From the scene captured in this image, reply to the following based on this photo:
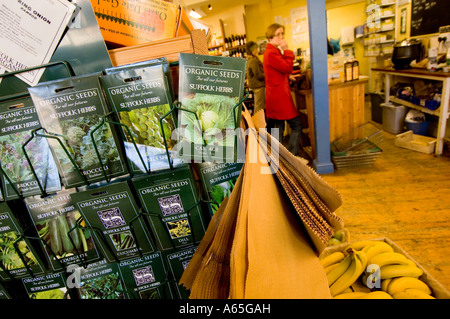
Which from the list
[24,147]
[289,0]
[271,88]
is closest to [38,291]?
[24,147]

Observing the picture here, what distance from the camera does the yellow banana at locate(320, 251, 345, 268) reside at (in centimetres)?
108

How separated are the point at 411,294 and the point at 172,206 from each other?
878 millimetres

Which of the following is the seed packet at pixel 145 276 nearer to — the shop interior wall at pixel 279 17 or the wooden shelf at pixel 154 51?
the wooden shelf at pixel 154 51

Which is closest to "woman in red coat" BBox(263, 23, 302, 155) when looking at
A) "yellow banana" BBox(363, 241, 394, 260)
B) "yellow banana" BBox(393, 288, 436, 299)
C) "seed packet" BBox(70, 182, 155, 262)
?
"yellow banana" BBox(363, 241, 394, 260)

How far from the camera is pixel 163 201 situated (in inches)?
30.3

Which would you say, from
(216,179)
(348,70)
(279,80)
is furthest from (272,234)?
(348,70)

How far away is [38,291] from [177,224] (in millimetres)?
592

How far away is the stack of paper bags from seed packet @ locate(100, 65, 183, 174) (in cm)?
23

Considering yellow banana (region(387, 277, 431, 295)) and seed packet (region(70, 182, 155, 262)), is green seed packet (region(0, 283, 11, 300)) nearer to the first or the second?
seed packet (region(70, 182, 155, 262))

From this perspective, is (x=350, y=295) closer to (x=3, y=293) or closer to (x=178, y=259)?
(x=178, y=259)

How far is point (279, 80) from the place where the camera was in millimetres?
3359

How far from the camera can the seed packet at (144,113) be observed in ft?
2.20

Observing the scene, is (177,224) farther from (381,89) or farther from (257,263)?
(381,89)
